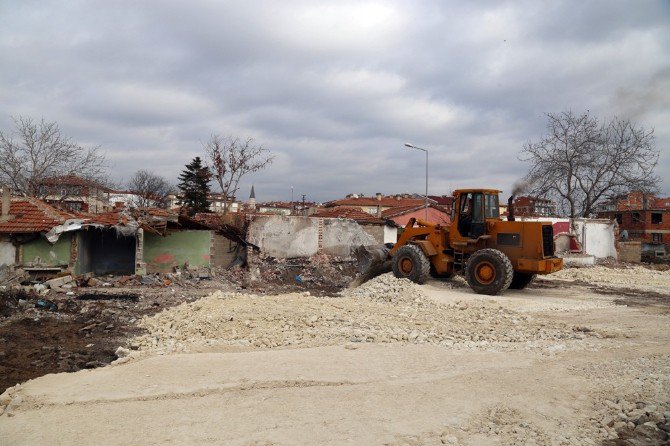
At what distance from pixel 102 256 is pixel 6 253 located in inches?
141

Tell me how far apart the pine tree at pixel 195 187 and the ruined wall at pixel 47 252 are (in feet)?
72.5

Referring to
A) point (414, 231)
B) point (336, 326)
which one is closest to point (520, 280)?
point (414, 231)

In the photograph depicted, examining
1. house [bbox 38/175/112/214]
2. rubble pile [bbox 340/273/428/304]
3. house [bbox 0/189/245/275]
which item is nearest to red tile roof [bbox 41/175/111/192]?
house [bbox 38/175/112/214]

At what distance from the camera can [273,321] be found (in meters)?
9.73

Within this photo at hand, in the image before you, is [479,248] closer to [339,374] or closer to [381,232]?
[339,374]

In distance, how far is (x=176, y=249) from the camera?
64.7 feet

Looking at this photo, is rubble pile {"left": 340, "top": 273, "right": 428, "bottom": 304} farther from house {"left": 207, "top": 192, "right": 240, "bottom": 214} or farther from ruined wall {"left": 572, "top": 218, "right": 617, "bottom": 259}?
ruined wall {"left": 572, "top": 218, "right": 617, "bottom": 259}

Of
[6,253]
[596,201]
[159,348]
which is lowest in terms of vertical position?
[159,348]

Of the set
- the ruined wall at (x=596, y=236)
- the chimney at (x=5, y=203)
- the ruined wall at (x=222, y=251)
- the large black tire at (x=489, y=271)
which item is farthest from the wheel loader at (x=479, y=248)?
the ruined wall at (x=596, y=236)

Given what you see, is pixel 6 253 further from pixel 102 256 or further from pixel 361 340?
pixel 361 340

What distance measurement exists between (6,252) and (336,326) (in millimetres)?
13229

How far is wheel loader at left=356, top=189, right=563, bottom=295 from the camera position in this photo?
45.7 ft

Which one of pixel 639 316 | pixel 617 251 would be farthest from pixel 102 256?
pixel 617 251

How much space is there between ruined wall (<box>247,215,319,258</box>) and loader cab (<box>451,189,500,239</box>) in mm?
7988
